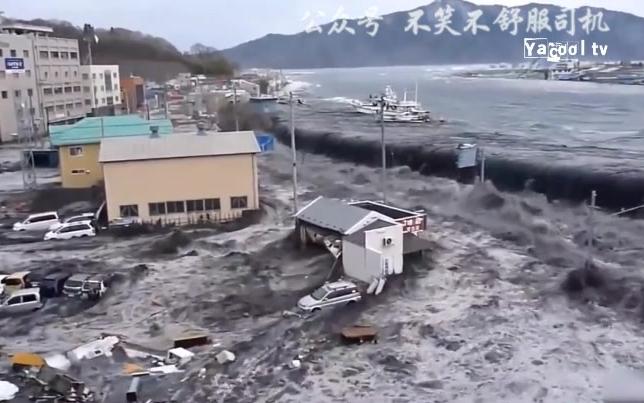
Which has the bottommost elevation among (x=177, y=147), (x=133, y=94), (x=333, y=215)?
(x=333, y=215)

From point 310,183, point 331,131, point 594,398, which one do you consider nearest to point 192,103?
point 331,131

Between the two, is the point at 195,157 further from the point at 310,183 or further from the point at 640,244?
the point at 640,244

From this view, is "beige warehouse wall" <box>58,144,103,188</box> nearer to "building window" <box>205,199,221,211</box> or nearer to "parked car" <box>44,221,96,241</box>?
"parked car" <box>44,221,96,241</box>

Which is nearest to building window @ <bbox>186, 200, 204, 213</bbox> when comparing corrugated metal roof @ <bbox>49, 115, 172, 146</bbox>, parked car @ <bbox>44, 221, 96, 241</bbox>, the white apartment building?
parked car @ <bbox>44, 221, 96, 241</bbox>

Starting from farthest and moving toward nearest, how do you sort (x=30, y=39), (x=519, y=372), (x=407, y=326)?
(x=30, y=39) → (x=407, y=326) → (x=519, y=372)

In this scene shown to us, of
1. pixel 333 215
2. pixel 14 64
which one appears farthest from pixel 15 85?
pixel 333 215

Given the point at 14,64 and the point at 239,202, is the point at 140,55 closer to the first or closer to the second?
the point at 14,64
